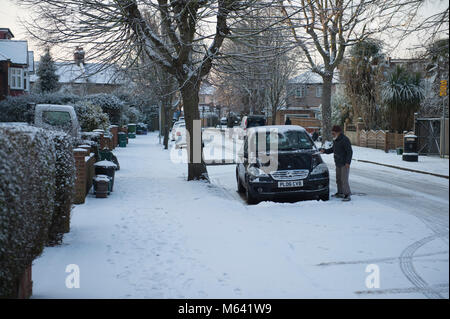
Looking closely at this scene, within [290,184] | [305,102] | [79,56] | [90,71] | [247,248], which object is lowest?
[247,248]

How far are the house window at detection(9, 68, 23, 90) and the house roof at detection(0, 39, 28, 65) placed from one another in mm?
957

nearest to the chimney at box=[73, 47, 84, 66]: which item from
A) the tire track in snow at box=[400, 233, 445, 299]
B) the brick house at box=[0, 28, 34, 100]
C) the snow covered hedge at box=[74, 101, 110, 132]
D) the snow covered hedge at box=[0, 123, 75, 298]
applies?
the snow covered hedge at box=[0, 123, 75, 298]

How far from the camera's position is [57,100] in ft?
86.6

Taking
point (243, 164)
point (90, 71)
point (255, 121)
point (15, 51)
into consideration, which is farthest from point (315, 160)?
point (15, 51)

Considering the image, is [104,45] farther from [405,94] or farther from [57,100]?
[405,94]

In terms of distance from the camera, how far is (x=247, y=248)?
21.3ft

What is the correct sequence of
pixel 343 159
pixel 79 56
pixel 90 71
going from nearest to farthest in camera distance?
pixel 343 159, pixel 79 56, pixel 90 71

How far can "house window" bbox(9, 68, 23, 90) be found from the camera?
40628 mm

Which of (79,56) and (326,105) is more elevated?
(79,56)

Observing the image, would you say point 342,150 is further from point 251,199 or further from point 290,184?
point 251,199

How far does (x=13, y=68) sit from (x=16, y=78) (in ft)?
2.93

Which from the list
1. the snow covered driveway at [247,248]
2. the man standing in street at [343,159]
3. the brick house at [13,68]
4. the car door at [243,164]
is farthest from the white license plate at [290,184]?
the brick house at [13,68]

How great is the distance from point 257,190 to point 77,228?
3884 millimetres

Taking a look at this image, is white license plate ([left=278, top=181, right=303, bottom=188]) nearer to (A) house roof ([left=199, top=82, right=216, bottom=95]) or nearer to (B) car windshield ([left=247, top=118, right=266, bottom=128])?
(A) house roof ([left=199, top=82, right=216, bottom=95])
